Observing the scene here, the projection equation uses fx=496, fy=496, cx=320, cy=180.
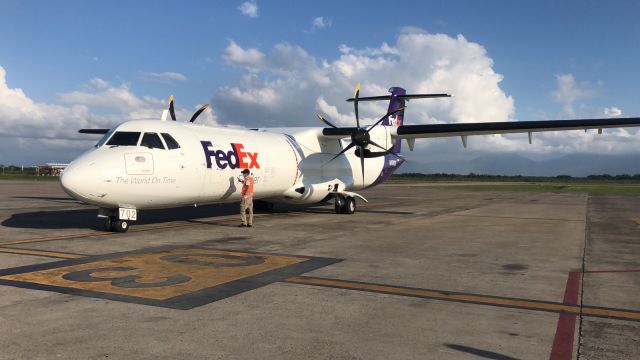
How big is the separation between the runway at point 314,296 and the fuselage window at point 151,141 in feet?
7.27

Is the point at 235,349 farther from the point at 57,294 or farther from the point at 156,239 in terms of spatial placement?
the point at 156,239

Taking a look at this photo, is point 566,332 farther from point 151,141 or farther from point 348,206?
point 348,206

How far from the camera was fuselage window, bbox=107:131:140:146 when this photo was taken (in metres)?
12.2

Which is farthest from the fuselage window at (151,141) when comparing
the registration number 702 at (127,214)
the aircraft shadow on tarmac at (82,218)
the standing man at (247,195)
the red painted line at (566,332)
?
the red painted line at (566,332)

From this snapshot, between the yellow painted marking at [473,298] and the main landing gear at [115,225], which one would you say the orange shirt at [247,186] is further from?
the yellow painted marking at [473,298]

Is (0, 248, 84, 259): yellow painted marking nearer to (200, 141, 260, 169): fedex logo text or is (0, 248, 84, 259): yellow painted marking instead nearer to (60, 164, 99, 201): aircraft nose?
(60, 164, 99, 201): aircraft nose

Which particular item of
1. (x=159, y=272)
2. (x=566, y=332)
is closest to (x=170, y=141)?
(x=159, y=272)

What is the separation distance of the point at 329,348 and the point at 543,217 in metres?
17.4

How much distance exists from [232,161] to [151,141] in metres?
2.98

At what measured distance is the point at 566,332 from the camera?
5.06 metres

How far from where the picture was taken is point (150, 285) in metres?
6.82

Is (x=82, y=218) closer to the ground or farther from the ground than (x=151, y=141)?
closer to the ground

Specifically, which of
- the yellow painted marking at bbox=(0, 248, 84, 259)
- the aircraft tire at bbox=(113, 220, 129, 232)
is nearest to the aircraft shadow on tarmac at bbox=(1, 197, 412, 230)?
the aircraft tire at bbox=(113, 220, 129, 232)

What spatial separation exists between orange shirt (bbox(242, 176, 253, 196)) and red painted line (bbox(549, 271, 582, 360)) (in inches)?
379
